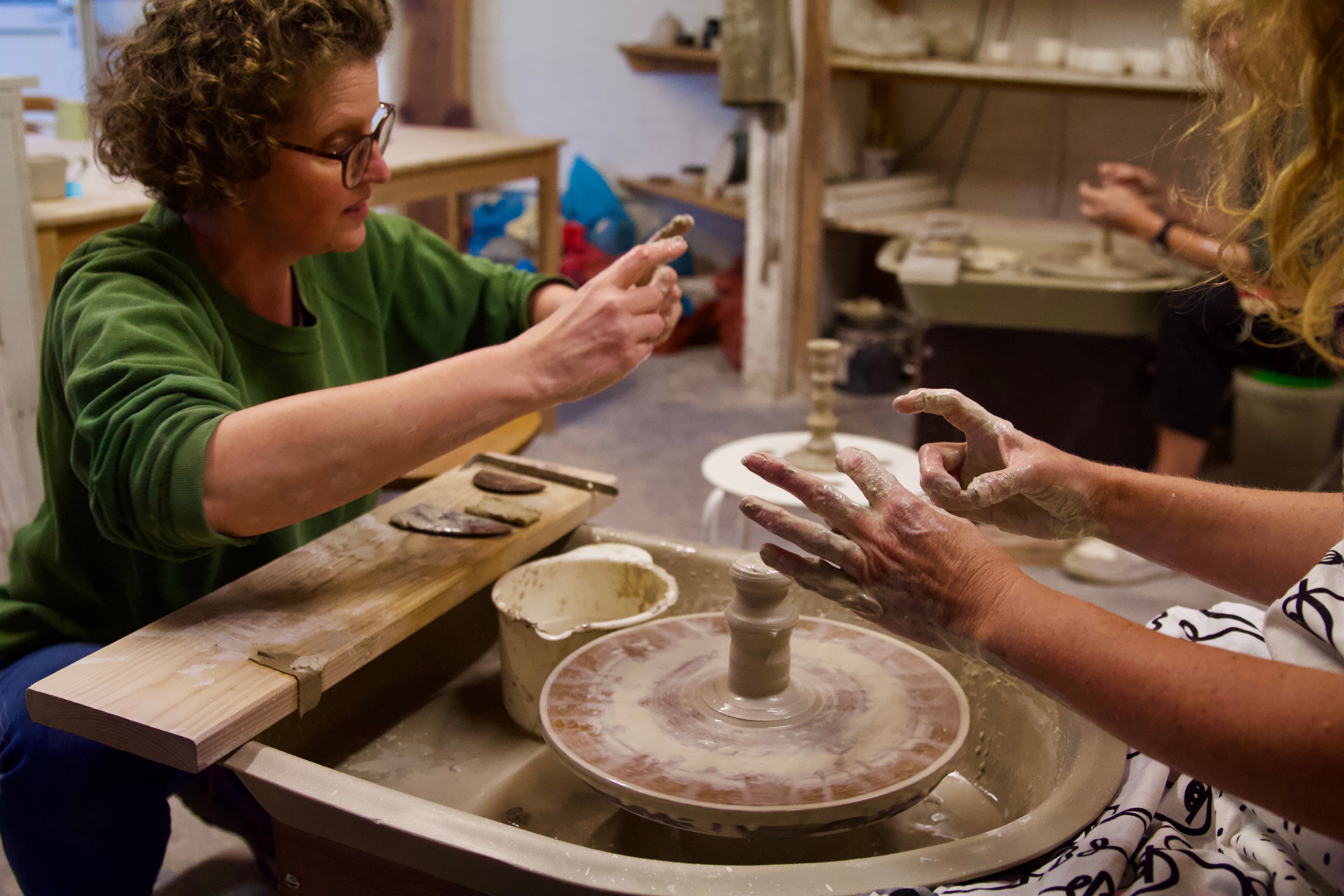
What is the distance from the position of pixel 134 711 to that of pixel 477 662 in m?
0.59

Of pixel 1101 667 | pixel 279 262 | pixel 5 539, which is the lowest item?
pixel 5 539

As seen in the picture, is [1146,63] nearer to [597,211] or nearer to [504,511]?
[597,211]

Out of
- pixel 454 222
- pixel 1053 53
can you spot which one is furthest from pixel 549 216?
pixel 1053 53

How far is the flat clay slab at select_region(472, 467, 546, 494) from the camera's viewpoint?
61.6 inches

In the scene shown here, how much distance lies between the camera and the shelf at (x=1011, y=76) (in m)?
3.46

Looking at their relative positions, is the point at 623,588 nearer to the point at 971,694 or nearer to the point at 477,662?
the point at 477,662

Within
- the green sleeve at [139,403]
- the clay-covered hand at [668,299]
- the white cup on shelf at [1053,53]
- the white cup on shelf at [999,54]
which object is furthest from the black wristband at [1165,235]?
the green sleeve at [139,403]

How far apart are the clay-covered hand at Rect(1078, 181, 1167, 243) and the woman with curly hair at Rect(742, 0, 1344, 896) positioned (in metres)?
1.82

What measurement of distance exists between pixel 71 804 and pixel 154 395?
45cm

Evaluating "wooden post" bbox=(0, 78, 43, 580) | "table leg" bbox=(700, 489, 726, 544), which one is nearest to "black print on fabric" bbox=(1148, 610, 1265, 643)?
"table leg" bbox=(700, 489, 726, 544)

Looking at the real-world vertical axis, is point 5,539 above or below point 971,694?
below

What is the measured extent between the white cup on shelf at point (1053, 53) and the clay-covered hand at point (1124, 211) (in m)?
1.02

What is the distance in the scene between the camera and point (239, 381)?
1.34 metres

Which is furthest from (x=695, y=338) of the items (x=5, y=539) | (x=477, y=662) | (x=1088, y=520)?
(x=1088, y=520)
